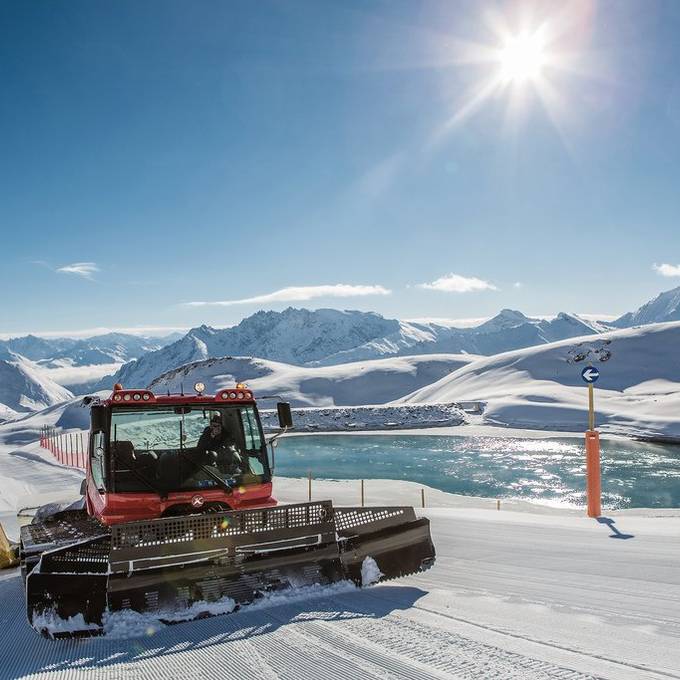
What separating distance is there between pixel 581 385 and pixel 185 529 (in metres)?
86.6

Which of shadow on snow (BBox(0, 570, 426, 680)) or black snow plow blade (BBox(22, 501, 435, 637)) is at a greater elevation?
black snow plow blade (BBox(22, 501, 435, 637))

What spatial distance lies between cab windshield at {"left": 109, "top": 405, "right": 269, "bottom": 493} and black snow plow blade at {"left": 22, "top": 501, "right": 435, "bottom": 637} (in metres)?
0.72

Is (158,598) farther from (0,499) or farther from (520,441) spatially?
(520,441)

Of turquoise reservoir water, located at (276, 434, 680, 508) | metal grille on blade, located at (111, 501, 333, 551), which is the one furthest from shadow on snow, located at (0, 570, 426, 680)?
turquoise reservoir water, located at (276, 434, 680, 508)

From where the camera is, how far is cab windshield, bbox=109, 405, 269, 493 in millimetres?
5289

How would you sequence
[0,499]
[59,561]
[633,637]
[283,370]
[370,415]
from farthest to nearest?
[283,370] → [370,415] → [0,499] → [59,561] → [633,637]

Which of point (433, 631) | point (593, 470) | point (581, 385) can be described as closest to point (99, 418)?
point (433, 631)

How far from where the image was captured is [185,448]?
18.2 feet

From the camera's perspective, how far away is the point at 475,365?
10206 centimetres

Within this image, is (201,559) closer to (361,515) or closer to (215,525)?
(215,525)

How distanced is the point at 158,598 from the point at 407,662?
173 cm

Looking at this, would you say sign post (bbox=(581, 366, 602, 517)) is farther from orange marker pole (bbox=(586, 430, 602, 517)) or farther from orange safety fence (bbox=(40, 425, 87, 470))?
orange safety fence (bbox=(40, 425, 87, 470))

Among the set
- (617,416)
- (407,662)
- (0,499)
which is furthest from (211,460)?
(617,416)

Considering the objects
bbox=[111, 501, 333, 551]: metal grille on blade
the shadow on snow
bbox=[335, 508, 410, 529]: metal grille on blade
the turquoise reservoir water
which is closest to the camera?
the shadow on snow
